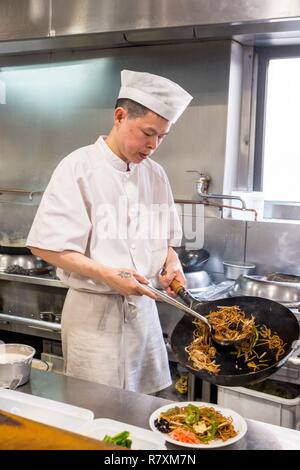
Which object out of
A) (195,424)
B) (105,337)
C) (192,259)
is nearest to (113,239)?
(105,337)

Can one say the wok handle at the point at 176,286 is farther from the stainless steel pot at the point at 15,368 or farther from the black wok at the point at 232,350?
the stainless steel pot at the point at 15,368

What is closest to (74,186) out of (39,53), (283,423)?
(283,423)

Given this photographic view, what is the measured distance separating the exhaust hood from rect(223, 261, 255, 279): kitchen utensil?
4.43 feet

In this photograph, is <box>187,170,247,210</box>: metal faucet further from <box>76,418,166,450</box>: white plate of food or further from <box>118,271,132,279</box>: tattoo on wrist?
<box>76,418,166,450</box>: white plate of food

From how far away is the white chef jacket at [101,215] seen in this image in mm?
1745

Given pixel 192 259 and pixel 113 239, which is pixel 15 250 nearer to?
pixel 192 259

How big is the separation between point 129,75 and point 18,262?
172cm

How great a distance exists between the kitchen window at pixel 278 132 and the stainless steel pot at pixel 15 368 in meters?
2.11

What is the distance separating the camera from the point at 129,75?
1.83 meters

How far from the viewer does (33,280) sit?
2.95m

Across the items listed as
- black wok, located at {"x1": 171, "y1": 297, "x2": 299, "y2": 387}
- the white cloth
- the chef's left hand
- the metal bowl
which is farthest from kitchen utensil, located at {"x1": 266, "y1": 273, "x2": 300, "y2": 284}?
black wok, located at {"x1": 171, "y1": 297, "x2": 299, "y2": 387}

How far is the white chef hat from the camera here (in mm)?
1761

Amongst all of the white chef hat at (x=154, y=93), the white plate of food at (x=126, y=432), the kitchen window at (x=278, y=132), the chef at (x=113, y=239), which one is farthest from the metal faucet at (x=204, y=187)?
the white plate of food at (x=126, y=432)

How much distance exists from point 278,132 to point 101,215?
1768 millimetres
